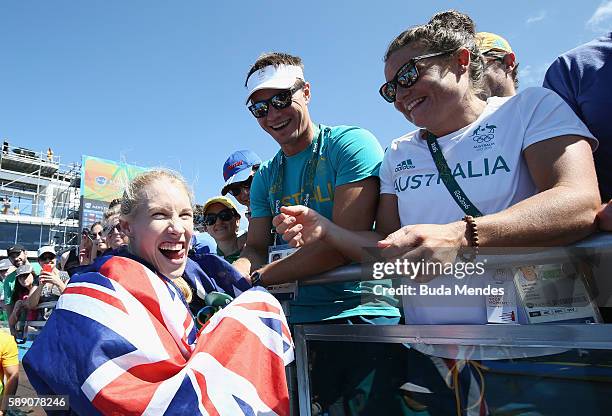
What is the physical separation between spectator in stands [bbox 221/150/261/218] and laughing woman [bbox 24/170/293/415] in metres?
2.29

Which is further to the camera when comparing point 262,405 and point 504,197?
point 504,197

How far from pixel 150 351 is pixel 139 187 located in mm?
899

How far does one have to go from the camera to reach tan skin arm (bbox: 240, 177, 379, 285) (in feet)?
5.98

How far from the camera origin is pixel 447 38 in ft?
5.92

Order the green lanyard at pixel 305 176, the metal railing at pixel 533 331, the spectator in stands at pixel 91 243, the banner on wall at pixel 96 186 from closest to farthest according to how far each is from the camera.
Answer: the metal railing at pixel 533 331 → the green lanyard at pixel 305 176 → the spectator in stands at pixel 91 243 → the banner on wall at pixel 96 186

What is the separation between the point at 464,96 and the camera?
1794 mm

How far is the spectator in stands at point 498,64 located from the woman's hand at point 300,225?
1311 mm

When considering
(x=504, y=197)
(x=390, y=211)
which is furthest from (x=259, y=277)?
(x=504, y=197)

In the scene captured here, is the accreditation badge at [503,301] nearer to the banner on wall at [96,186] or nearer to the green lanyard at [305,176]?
the green lanyard at [305,176]

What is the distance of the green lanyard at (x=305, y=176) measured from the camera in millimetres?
2336

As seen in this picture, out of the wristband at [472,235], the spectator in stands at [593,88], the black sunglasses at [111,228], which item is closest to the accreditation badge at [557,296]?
the wristband at [472,235]

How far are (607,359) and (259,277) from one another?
1.30 metres

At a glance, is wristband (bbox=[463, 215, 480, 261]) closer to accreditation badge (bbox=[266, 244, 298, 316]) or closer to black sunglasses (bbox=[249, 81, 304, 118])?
accreditation badge (bbox=[266, 244, 298, 316])

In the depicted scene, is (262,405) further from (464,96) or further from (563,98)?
(563,98)
